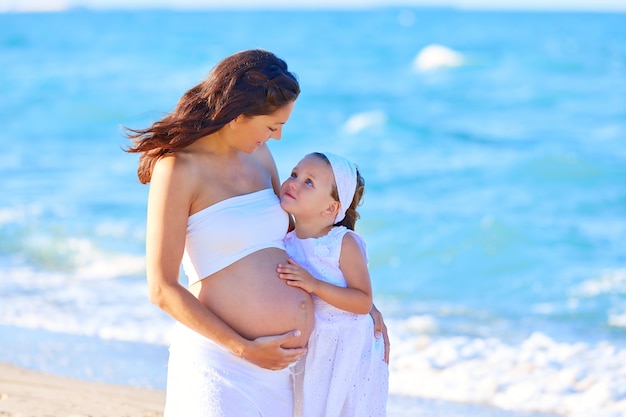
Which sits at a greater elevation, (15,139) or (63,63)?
(63,63)

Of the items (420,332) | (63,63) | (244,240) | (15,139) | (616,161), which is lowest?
(244,240)

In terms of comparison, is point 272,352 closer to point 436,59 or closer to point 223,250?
point 223,250

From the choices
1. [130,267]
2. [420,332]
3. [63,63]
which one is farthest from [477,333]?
[63,63]

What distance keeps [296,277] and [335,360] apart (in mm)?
341

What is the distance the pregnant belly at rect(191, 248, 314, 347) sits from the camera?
9.93 feet

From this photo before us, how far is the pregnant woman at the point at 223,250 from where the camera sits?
2912mm

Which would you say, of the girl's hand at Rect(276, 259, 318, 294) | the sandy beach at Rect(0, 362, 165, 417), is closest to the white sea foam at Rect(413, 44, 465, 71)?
the sandy beach at Rect(0, 362, 165, 417)

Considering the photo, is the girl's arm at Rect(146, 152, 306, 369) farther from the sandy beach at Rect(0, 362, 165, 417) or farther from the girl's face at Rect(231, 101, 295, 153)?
the sandy beach at Rect(0, 362, 165, 417)

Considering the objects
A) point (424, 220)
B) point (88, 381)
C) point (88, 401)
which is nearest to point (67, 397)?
point (88, 401)

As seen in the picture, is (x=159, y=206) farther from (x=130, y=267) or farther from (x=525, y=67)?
(x=525, y=67)

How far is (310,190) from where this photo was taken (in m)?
3.22

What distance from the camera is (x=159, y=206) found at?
2900 millimetres

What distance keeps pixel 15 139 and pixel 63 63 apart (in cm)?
1498

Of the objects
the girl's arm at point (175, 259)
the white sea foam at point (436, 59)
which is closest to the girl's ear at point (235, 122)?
the girl's arm at point (175, 259)
